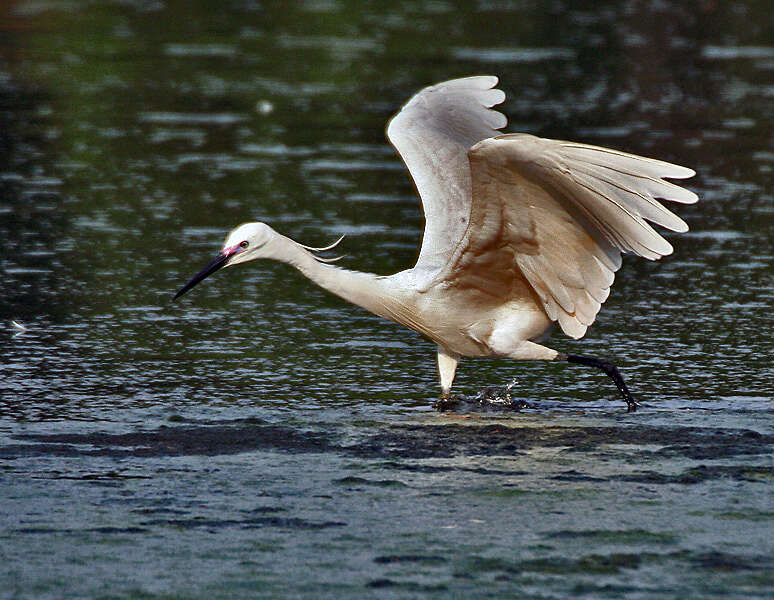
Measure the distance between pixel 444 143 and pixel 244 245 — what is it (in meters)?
1.45

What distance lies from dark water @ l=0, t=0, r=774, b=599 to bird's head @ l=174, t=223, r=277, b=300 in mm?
759

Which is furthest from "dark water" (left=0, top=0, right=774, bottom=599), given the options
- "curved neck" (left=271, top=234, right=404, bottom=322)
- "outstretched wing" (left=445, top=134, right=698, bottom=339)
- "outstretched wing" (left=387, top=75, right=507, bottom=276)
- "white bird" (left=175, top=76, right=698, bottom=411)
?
"outstretched wing" (left=387, top=75, right=507, bottom=276)

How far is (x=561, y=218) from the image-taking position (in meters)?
7.46

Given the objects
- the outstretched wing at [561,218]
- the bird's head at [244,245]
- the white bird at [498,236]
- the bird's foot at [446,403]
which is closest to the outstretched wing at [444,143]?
the white bird at [498,236]

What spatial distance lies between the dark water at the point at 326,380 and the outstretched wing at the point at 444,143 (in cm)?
89

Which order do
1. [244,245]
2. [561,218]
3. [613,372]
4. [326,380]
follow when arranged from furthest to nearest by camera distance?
1. [326,380]
2. [613,372]
3. [244,245]
4. [561,218]

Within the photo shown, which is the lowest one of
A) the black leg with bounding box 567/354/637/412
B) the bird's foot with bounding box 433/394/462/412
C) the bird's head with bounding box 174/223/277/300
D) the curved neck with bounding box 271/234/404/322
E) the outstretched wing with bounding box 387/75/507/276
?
the bird's foot with bounding box 433/394/462/412

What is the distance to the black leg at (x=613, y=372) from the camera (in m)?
7.82

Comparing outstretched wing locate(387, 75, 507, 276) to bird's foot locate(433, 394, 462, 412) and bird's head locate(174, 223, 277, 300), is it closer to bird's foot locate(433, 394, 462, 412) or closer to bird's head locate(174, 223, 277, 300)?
bird's foot locate(433, 394, 462, 412)

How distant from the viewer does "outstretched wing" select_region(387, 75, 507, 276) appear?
26.8ft

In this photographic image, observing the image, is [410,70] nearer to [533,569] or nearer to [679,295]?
[679,295]

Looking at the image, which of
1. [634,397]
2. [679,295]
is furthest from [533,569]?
[679,295]

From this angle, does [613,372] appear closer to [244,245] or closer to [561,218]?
[561,218]

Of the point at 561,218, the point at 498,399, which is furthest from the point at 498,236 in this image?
the point at 498,399
